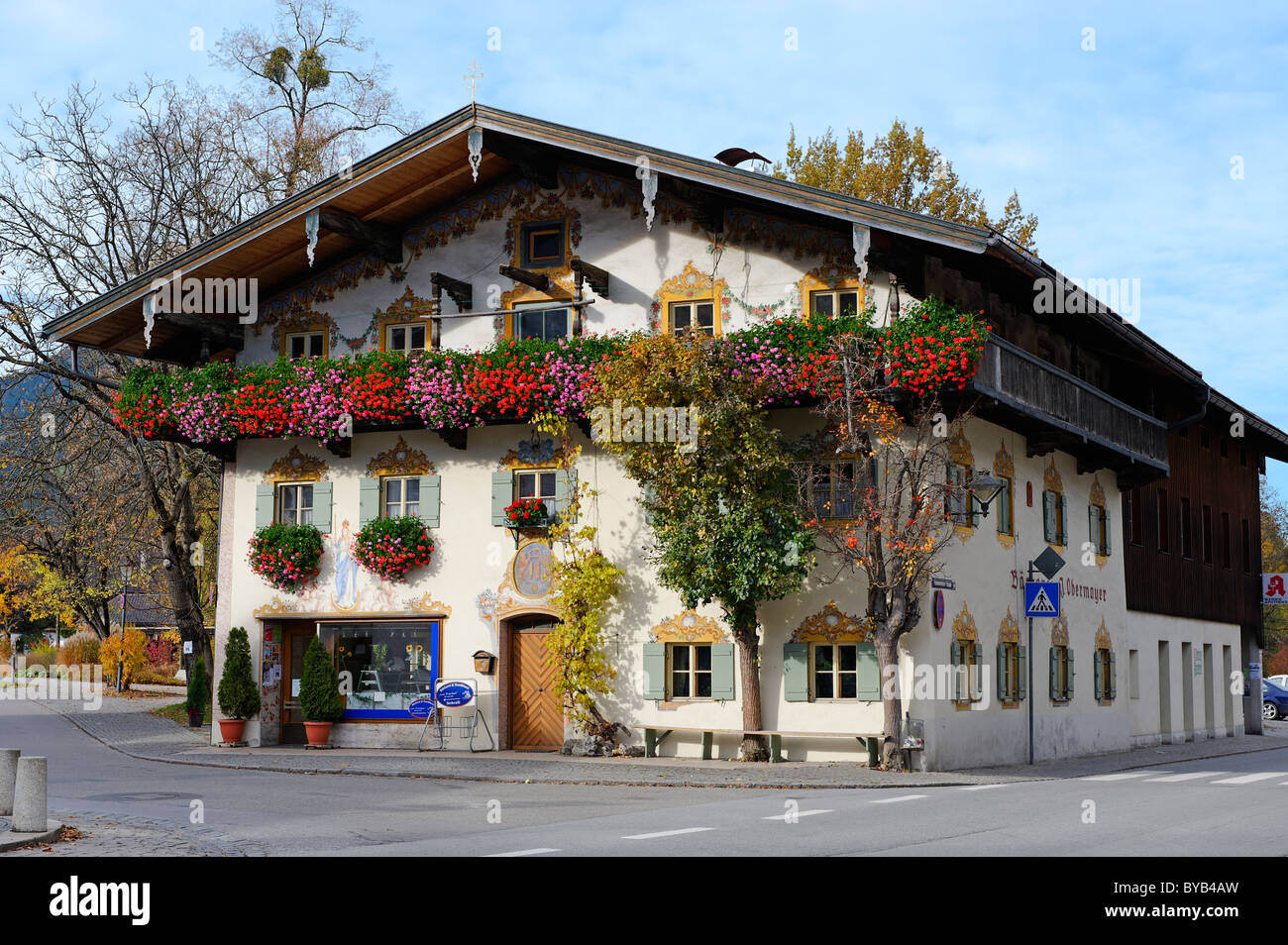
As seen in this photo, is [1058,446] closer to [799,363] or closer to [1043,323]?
[1043,323]

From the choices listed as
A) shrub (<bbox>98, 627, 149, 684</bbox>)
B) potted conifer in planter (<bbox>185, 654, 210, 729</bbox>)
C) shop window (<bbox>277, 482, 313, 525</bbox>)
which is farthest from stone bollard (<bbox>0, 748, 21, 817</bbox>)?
shrub (<bbox>98, 627, 149, 684</bbox>)

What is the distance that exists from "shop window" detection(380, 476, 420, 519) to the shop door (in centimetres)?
267

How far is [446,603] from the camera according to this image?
24.2 m

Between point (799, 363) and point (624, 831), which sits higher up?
point (799, 363)

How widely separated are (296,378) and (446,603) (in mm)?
4476

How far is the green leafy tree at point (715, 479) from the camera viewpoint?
67.4 ft

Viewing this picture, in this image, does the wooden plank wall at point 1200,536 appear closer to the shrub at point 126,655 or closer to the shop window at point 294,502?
the shop window at point 294,502

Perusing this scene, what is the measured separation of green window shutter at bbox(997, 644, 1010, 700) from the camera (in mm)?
23328

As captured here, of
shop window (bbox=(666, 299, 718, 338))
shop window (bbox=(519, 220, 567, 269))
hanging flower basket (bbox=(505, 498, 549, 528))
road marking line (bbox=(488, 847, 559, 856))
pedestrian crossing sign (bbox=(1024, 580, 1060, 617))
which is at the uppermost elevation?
shop window (bbox=(519, 220, 567, 269))

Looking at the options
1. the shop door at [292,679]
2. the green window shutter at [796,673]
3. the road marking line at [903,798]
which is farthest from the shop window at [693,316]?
the road marking line at [903,798]

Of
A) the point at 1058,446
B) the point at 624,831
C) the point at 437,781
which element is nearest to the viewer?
the point at 624,831

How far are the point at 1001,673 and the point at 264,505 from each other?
1287 centimetres

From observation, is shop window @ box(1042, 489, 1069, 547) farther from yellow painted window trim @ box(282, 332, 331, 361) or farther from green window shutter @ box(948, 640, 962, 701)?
yellow painted window trim @ box(282, 332, 331, 361)
